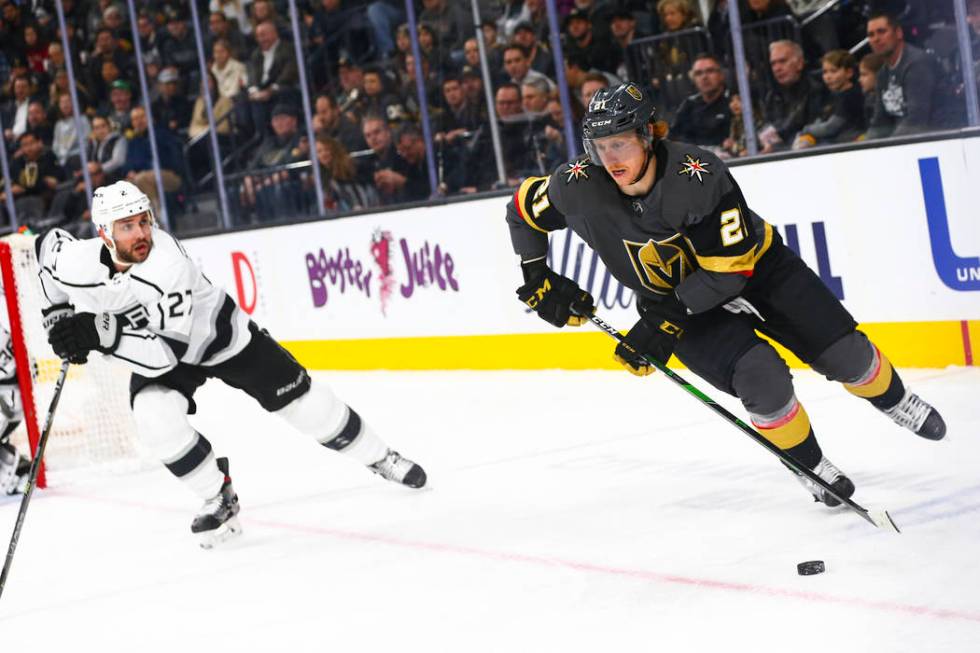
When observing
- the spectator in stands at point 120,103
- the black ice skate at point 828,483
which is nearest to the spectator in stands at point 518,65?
the black ice skate at point 828,483

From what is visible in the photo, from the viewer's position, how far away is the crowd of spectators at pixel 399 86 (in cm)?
567

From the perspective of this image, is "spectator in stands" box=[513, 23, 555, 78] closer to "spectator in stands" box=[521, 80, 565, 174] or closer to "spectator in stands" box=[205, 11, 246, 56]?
"spectator in stands" box=[521, 80, 565, 174]

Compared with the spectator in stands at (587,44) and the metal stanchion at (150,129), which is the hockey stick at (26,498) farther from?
the metal stanchion at (150,129)

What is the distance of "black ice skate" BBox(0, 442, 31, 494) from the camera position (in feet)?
17.5

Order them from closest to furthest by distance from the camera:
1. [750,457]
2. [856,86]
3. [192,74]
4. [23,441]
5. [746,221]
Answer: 1. [746,221]
2. [750,457]
3. [856,86]
4. [23,441]
5. [192,74]

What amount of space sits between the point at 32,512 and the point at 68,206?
18.9ft

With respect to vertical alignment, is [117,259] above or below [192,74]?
below

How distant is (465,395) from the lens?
6531mm

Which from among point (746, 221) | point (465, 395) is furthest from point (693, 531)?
point (465, 395)

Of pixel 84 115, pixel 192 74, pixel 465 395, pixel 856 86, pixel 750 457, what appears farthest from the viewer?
pixel 84 115

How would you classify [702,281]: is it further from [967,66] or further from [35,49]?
[35,49]

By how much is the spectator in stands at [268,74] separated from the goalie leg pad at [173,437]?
182 inches

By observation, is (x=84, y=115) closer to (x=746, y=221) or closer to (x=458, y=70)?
(x=458, y=70)

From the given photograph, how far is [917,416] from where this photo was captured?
12.0 feet
